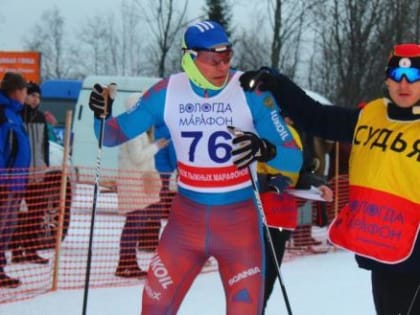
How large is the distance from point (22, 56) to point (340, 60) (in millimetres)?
13500

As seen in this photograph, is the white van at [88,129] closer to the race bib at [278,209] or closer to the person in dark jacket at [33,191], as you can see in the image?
the person in dark jacket at [33,191]

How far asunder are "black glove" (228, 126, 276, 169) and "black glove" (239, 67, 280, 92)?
0.73 ft

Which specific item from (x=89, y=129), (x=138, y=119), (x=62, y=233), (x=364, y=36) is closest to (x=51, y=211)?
(x=62, y=233)

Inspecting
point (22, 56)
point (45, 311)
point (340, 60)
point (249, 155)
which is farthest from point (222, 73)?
point (340, 60)

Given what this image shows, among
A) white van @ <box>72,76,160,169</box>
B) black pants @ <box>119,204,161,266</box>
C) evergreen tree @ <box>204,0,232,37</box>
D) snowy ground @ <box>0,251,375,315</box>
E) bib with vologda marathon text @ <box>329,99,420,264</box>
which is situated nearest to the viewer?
bib with vologda marathon text @ <box>329,99,420,264</box>

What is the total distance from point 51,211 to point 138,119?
3513 millimetres

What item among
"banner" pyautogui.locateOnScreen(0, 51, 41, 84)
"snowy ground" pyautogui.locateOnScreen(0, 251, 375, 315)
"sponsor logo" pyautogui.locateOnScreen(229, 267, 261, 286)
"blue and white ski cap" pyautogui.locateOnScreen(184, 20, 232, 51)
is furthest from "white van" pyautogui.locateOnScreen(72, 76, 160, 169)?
"banner" pyautogui.locateOnScreen(0, 51, 41, 84)

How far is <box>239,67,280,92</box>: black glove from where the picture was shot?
313cm

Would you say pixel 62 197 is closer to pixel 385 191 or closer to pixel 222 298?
pixel 222 298

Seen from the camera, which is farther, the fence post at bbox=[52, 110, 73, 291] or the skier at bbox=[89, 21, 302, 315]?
the fence post at bbox=[52, 110, 73, 291]

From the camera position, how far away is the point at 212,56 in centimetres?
326

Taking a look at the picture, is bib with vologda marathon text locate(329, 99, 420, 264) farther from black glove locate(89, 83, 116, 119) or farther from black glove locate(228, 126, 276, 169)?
black glove locate(89, 83, 116, 119)

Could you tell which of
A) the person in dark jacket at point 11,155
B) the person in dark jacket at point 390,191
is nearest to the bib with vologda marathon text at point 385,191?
the person in dark jacket at point 390,191

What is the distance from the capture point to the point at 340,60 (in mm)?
29844
